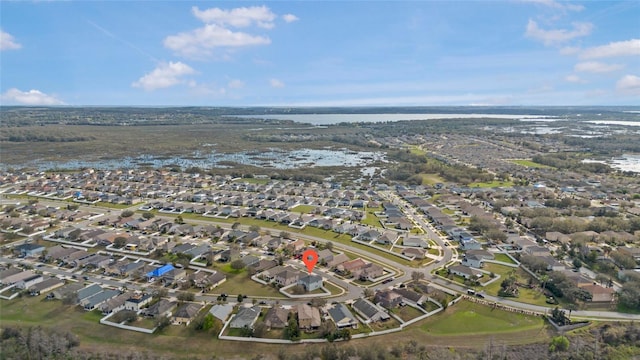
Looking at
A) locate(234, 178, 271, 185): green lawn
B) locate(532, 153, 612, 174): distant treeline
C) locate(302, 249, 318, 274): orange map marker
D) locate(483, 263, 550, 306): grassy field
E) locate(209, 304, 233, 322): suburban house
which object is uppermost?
locate(532, 153, 612, 174): distant treeline

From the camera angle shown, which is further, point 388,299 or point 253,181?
point 253,181

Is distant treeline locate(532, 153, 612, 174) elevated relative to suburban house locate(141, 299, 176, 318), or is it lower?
elevated

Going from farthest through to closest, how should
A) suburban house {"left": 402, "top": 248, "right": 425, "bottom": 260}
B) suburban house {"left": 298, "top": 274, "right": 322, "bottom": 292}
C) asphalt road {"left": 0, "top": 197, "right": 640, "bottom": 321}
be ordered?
suburban house {"left": 402, "top": 248, "right": 425, "bottom": 260} → suburban house {"left": 298, "top": 274, "right": 322, "bottom": 292} → asphalt road {"left": 0, "top": 197, "right": 640, "bottom": 321}

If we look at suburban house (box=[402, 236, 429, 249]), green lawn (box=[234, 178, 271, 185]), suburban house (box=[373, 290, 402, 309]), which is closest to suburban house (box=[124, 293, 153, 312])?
suburban house (box=[373, 290, 402, 309])

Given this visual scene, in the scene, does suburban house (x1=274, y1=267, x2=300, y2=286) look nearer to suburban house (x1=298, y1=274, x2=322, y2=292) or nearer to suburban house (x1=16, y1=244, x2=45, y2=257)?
suburban house (x1=298, y1=274, x2=322, y2=292)

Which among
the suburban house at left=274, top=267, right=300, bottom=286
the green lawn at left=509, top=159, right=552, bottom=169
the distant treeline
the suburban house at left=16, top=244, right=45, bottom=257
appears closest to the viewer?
the suburban house at left=274, top=267, right=300, bottom=286

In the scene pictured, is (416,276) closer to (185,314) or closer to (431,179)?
(185,314)

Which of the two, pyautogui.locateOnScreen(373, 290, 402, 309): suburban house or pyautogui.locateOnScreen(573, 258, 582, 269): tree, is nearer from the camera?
pyautogui.locateOnScreen(373, 290, 402, 309): suburban house

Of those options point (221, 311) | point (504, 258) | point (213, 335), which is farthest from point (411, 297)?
point (213, 335)

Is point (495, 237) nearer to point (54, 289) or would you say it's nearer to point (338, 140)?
point (54, 289)
